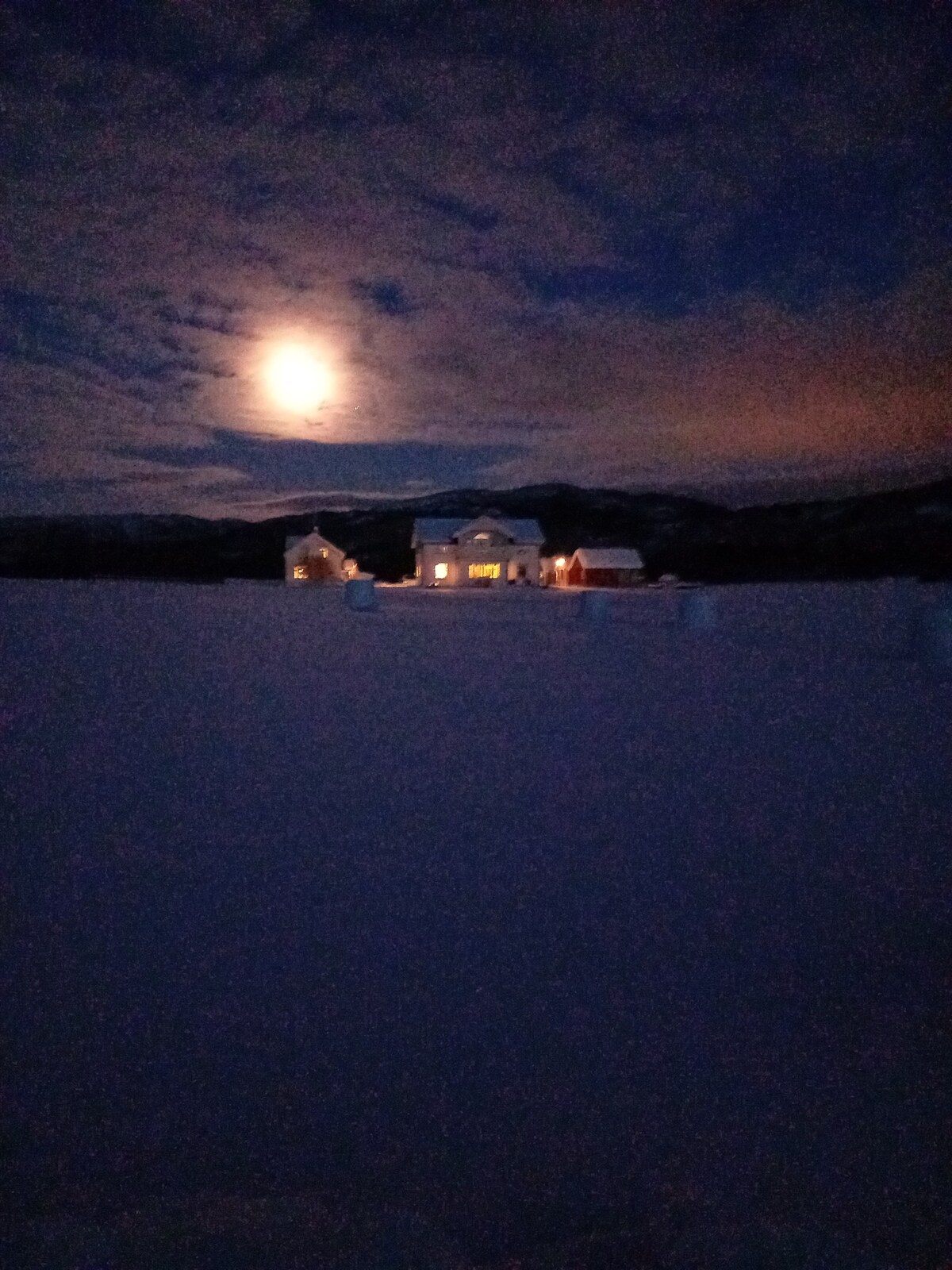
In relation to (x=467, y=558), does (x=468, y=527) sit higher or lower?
higher

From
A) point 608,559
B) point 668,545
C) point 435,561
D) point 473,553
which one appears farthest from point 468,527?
point 668,545

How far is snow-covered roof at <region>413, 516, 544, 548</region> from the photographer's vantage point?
109 feet

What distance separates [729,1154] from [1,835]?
3.54 m

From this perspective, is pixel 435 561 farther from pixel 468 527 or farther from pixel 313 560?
pixel 313 560

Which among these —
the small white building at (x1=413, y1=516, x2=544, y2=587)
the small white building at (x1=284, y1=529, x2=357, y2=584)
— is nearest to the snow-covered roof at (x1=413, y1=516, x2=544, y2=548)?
the small white building at (x1=413, y1=516, x2=544, y2=587)

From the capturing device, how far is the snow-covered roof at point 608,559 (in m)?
32.4

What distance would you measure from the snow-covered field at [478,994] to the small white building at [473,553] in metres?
27.4

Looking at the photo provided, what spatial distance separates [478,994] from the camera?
95.4 inches

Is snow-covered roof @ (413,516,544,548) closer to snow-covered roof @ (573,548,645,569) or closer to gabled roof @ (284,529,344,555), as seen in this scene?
snow-covered roof @ (573,548,645,569)

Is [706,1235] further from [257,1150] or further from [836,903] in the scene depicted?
[836,903]

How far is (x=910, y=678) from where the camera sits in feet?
26.0

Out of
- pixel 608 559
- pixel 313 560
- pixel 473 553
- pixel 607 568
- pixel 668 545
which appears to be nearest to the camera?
pixel 607 568

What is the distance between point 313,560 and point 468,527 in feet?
25.5

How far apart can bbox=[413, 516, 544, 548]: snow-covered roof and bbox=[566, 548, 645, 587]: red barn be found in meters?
2.46
